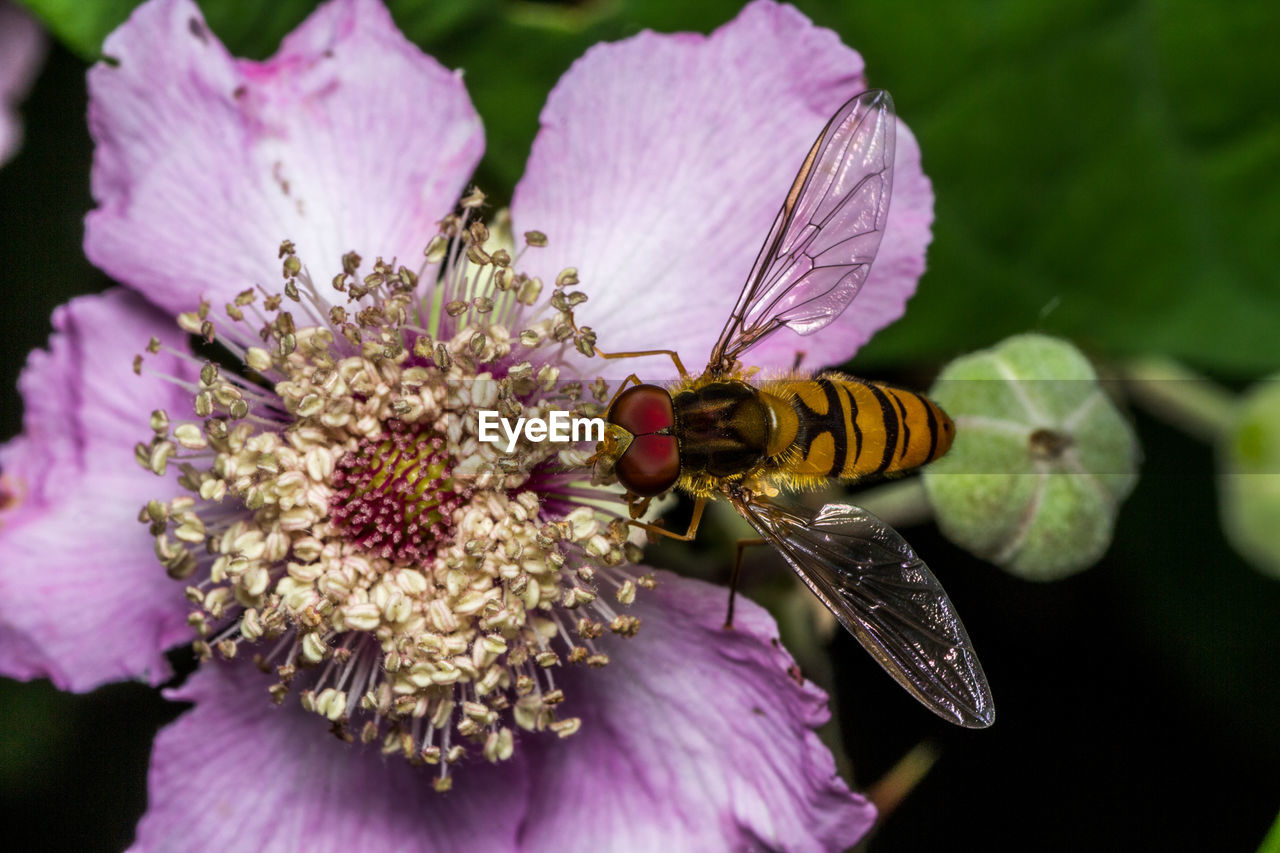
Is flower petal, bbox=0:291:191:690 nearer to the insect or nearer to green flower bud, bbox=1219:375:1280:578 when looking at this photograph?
the insect

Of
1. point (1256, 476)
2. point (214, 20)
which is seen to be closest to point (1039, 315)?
point (1256, 476)

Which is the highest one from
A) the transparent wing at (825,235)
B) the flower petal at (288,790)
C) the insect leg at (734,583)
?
the transparent wing at (825,235)

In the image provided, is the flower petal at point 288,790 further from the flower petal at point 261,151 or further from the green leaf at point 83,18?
the green leaf at point 83,18

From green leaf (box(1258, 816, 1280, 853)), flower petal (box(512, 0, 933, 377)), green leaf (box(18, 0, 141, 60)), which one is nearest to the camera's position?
green leaf (box(1258, 816, 1280, 853))

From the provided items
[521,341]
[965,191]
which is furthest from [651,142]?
[965,191]

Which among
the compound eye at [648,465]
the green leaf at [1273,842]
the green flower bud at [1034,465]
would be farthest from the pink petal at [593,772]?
the green leaf at [1273,842]

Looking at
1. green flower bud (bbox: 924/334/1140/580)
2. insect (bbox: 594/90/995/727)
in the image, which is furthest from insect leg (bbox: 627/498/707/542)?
green flower bud (bbox: 924/334/1140/580)

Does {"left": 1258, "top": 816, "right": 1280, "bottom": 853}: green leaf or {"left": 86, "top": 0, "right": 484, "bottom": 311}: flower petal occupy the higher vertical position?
{"left": 86, "top": 0, "right": 484, "bottom": 311}: flower petal

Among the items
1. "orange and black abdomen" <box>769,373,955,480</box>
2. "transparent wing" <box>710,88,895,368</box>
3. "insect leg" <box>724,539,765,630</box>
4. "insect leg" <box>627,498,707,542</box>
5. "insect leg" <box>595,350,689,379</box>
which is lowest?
"insect leg" <box>724,539,765,630</box>
